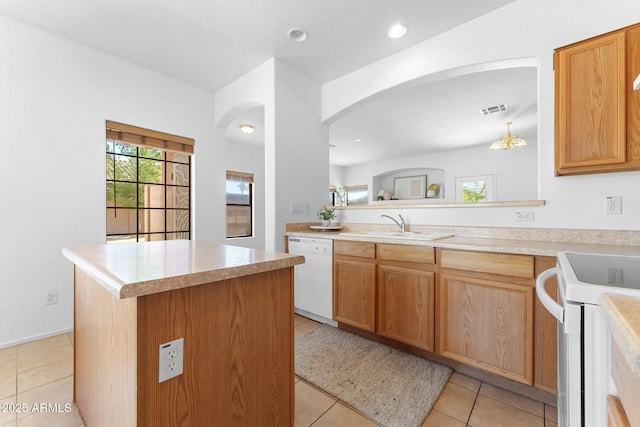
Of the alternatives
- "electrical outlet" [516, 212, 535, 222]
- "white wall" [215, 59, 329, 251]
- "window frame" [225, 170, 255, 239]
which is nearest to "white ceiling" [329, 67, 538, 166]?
"white wall" [215, 59, 329, 251]

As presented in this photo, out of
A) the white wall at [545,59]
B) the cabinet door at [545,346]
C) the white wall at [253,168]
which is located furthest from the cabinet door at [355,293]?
the white wall at [253,168]

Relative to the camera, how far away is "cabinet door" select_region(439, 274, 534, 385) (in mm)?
1513

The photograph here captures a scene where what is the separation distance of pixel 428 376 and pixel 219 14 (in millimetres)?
3107

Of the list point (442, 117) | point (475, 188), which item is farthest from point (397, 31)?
point (475, 188)

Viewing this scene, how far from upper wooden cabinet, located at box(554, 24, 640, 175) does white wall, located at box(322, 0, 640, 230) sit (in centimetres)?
16

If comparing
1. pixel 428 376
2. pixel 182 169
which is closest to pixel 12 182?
pixel 182 169

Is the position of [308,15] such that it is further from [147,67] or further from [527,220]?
[527,220]

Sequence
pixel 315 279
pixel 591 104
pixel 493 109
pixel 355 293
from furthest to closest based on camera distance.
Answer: pixel 493 109, pixel 315 279, pixel 355 293, pixel 591 104

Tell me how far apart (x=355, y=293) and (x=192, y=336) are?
5.31 feet

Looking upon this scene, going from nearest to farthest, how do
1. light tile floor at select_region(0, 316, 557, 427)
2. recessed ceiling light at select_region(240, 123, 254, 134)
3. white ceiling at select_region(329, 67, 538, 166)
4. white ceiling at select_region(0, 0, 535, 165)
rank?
light tile floor at select_region(0, 316, 557, 427), white ceiling at select_region(0, 0, 535, 165), white ceiling at select_region(329, 67, 538, 166), recessed ceiling light at select_region(240, 123, 254, 134)

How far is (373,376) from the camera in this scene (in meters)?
1.78

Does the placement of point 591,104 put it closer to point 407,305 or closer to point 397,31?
point 397,31

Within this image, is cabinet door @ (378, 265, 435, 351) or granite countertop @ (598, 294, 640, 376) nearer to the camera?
granite countertop @ (598, 294, 640, 376)

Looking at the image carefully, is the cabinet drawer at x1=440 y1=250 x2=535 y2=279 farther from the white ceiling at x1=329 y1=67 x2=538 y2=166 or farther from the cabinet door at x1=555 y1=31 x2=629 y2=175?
the white ceiling at x1=329 y1=67 x2=538 y2=166
